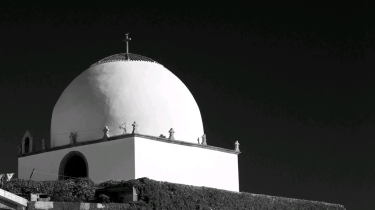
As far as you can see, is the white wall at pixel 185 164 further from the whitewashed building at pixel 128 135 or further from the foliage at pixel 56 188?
the foliage at pixel 56 188

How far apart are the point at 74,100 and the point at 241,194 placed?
920cm

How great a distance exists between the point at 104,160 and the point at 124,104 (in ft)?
9.05

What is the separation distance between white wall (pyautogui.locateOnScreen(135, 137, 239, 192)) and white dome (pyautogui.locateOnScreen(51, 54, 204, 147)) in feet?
2.94

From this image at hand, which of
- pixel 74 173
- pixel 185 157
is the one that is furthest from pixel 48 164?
pixel 185 157

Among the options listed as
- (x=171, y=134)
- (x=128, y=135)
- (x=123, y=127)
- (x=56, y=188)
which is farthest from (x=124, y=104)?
(x=56, y=188)

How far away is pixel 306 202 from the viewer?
3916 cm

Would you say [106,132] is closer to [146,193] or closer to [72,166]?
[72,166]

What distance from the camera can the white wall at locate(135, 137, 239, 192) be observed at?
3606 cm

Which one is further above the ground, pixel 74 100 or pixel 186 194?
pixel 74 100

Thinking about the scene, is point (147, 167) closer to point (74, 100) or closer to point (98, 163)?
point (98, 163)

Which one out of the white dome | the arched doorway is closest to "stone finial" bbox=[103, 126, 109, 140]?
the white dome

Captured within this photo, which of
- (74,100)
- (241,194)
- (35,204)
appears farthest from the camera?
(74,100)

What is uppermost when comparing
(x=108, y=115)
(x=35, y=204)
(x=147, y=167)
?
(x=108, y=115)

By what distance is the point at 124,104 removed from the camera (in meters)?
37.3
